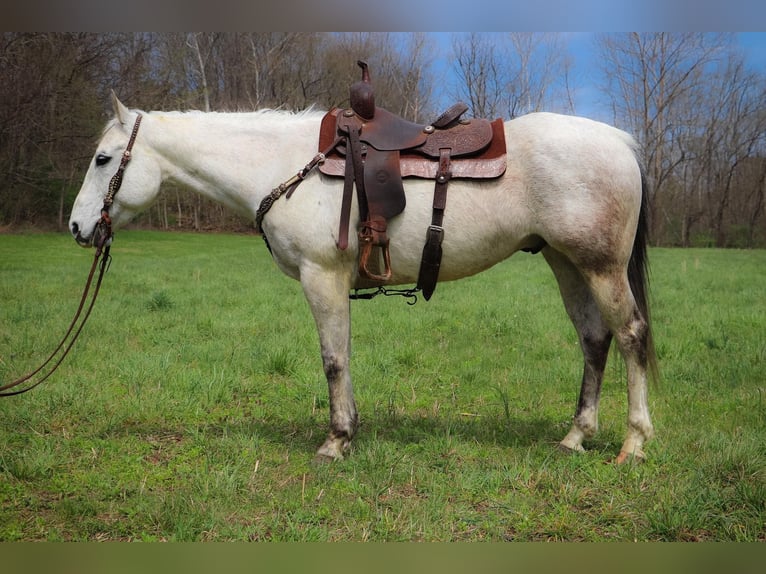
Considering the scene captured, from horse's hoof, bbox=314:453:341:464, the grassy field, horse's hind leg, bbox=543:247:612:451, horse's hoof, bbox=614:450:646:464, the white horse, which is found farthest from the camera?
horse's hind leg, bbox=543:247:612:451

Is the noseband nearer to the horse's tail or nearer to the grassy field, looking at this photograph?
the grassy field

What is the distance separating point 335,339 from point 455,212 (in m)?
0.93

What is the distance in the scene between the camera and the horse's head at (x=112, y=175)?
3.08 metres

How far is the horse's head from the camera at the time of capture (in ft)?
10.1

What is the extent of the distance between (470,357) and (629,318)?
2362 mm

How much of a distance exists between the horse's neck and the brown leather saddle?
22 centimetres

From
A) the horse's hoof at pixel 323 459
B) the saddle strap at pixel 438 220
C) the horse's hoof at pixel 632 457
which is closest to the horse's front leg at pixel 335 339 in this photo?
the horse's hoof at pixel 323 459

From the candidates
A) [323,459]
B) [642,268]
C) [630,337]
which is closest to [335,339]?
[323,459]

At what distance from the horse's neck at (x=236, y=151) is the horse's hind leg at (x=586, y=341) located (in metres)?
1.54

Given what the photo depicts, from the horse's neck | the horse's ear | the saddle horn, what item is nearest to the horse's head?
the horse's ear

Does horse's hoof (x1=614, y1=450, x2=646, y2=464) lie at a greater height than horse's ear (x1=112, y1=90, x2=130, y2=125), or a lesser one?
lesser

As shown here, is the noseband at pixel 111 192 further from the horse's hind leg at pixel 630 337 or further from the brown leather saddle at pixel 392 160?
the horse's hind leg at pixel 630 337

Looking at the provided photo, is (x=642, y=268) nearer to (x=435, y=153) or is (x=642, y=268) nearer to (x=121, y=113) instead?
(x=435, y=153)
